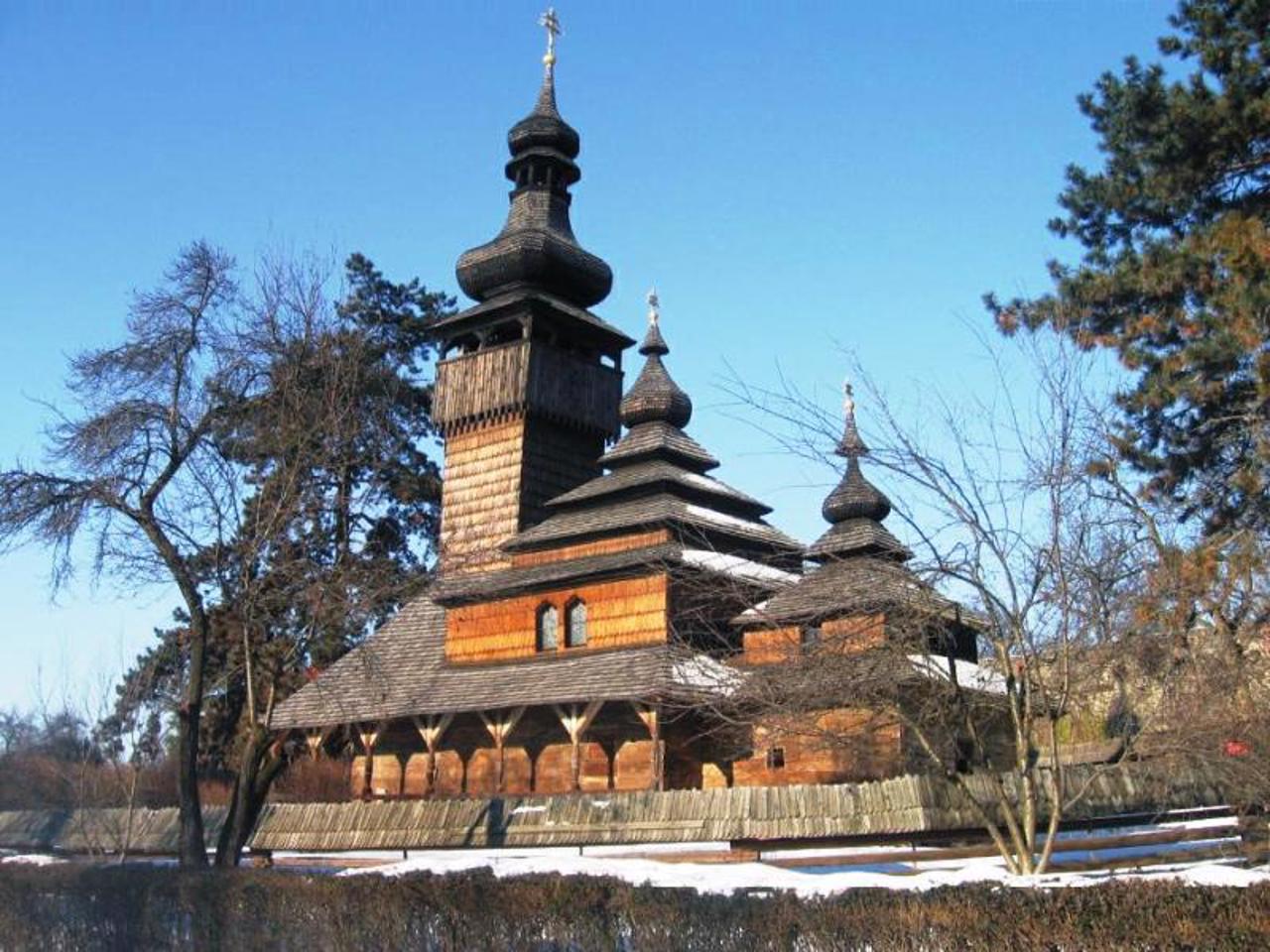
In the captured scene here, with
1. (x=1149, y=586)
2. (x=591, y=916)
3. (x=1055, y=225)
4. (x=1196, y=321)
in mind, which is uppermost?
(x=1055, y=225)

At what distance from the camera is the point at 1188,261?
14.2 m

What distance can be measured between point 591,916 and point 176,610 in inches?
1384

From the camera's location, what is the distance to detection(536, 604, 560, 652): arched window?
94.0 ft

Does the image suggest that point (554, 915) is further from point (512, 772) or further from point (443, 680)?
point (443, 680)

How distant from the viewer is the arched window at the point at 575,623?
2811 centimetres

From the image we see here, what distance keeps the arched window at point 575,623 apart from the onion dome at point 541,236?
12.1m

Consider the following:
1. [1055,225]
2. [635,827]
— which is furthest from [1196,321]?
[635,827]

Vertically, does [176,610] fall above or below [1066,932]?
above

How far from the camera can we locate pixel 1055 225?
16078mm

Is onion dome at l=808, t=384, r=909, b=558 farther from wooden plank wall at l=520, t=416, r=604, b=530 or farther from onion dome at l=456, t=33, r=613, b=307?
onion dome at l=456, t=33, r=613, b=307

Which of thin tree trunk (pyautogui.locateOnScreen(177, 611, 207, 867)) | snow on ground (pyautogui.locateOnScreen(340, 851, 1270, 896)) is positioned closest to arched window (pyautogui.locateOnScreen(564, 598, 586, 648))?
snow on ground (pyautogui.locateOnScreen(340, 851, 1270, 896))

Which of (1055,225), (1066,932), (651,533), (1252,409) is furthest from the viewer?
(651,533)

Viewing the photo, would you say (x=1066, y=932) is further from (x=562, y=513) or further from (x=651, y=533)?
(x=562, y=513)

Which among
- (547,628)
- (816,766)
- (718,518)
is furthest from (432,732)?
(816,766)
